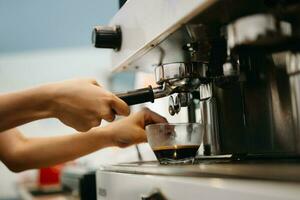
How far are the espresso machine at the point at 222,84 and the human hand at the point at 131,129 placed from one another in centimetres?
11

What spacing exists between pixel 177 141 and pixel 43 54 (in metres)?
2.84

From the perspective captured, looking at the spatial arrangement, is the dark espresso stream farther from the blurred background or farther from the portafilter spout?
the blurred background

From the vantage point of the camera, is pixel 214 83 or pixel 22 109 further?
pixel 22 109

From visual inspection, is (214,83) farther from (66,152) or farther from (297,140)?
(66,152)

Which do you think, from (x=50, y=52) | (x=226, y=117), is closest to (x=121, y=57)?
(x=226, y=117)

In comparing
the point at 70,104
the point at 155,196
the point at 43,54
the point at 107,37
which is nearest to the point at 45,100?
the point at 70,104

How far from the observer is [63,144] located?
2.91 ft

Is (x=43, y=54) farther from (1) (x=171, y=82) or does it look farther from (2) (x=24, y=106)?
(1) (x=171, y=82)

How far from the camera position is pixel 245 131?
54 cm

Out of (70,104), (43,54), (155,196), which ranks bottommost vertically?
(155,196)

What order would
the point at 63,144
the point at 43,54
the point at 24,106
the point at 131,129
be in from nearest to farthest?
the point at 24,106, the point at 131,129, the point at 63,144, the point at 43,54

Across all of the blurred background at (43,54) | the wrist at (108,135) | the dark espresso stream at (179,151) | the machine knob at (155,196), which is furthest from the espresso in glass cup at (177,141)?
the blurred background at (43,54)

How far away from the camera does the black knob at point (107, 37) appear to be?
0.63 meters

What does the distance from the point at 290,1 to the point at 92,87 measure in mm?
326
